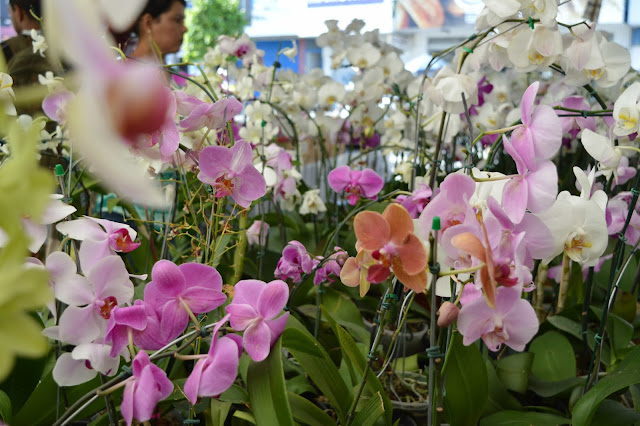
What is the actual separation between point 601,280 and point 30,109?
1.19 meters

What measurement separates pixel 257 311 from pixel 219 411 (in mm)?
277

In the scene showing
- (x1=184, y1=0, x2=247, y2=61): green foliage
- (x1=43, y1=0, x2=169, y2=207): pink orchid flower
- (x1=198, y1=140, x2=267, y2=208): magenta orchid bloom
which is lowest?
(x1=184, y1=0, x2=247, y2=61): green foliage

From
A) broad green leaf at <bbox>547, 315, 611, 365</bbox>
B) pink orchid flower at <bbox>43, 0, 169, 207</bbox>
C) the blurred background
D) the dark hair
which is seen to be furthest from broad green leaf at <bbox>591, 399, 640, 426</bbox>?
the blurred background

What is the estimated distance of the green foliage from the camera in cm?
777

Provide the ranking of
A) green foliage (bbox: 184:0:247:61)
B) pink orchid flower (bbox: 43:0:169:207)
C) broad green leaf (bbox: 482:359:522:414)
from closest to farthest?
pink orchid flower (bbox: 43:0:169:207) → broad green leaf (bbox: 482:359:522:414) → green foliage (bbox: 184:0:247:61)

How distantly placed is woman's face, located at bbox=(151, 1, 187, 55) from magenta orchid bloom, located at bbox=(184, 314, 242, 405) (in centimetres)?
144

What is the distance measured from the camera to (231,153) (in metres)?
0.53

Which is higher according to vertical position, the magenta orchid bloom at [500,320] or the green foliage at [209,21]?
the magenta orchid bloom at [500,320]

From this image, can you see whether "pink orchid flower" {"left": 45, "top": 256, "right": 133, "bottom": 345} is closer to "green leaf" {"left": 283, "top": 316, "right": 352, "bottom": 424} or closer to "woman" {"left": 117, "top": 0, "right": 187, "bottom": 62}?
"green leaf" {"left": 283, "top": 316, "right": 352, "bottom": 424}

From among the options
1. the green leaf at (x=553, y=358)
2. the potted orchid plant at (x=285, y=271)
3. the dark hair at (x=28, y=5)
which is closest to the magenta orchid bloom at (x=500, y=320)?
the potted orchid plant at (x=285, y=271)

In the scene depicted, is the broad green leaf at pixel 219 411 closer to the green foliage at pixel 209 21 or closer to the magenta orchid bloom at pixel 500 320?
the magenta orchid bloom at pixel 500 320

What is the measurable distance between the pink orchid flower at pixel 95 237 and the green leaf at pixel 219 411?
26 centimetres

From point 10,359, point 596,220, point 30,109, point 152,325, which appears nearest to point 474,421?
point 596,220

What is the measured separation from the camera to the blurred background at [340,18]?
234 inches
